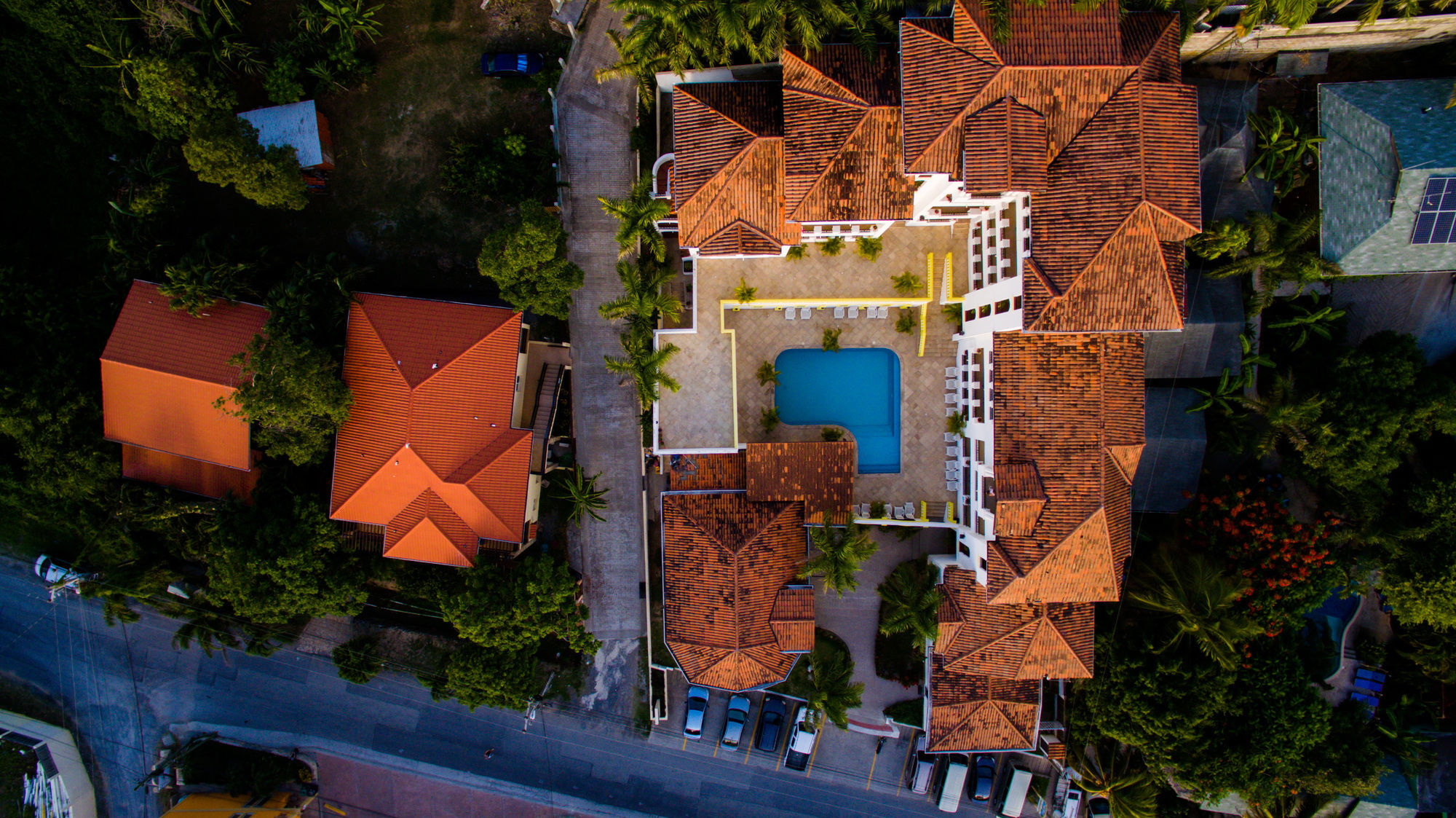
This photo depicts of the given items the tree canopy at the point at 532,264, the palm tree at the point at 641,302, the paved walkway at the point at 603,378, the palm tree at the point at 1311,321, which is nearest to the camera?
the tree canopy at the point at 532,264

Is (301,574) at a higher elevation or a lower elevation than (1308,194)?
lower

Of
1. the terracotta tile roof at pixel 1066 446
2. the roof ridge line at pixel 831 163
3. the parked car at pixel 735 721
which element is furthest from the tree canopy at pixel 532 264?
the parked car at pixel 735 721

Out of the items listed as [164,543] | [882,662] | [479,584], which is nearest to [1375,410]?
[882,662]

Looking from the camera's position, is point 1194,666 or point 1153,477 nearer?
point 1194,666

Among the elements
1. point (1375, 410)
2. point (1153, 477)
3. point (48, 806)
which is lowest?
point (48, 806)

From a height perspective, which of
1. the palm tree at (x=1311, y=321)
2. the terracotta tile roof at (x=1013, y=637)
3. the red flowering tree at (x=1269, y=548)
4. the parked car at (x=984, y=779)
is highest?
the palm tree at (x=1311, y=321)

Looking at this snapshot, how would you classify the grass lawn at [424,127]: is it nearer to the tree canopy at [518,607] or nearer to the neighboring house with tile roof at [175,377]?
the neighboring house with tile roof at [175,377]

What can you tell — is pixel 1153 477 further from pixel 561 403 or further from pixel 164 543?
pixel 164 543

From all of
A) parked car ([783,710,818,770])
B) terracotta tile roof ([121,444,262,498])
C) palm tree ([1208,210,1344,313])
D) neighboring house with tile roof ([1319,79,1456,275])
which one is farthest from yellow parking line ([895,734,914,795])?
terracotta tile roof ([121,444,262,498])
